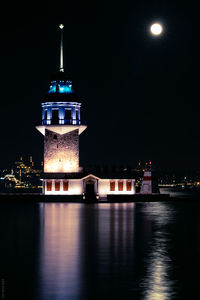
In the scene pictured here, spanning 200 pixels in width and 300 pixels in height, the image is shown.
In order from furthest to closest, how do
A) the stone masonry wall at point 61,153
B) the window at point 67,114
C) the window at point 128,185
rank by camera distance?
the window at point 128,185 → the window at point 67,114 → the stone masonry wall at point 61,153

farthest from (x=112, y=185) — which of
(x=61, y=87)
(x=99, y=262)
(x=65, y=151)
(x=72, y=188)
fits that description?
(x=99, y=262)

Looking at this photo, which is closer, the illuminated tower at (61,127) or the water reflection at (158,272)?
the water reflection at (158,272)

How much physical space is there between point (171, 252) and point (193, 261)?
318 centimetres

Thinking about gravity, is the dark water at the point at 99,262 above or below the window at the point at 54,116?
below

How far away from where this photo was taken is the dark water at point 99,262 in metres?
17.9

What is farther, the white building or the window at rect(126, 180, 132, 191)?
the window at rect(126, 180, 132, 191)

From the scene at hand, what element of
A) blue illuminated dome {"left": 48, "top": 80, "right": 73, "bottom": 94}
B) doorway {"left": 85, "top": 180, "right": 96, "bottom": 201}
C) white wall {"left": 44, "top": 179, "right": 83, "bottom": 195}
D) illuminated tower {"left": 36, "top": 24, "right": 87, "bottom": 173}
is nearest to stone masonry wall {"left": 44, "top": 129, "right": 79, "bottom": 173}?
illuminated tower {"left": 36, "top": 24, "right": 87, "bottom": 173}

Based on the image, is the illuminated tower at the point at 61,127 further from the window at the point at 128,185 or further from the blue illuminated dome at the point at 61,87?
the window at the point at 128,185

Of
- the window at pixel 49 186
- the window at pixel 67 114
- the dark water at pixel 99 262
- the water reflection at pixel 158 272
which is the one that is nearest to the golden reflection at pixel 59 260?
the dark water at pixel 99 262

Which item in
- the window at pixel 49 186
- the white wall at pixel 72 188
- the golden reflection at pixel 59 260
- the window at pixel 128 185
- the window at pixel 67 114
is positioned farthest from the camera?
the window at pixel 128 185

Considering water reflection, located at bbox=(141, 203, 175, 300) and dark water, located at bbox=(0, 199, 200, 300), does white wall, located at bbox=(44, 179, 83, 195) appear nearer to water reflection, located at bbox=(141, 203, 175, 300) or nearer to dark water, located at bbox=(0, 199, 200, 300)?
dark water, located at bbox=(0, 199, 200, 300)

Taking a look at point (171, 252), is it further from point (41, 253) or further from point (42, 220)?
point (42, 220)

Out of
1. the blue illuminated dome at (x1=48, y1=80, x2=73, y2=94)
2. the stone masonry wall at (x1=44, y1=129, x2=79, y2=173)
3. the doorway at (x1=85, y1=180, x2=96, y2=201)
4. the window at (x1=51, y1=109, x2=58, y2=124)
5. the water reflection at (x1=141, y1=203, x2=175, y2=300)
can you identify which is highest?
the blue illuminated dome at (x1=48, y1=80, x2=73, y2=94)

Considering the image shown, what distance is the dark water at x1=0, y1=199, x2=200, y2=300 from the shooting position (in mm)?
17922
